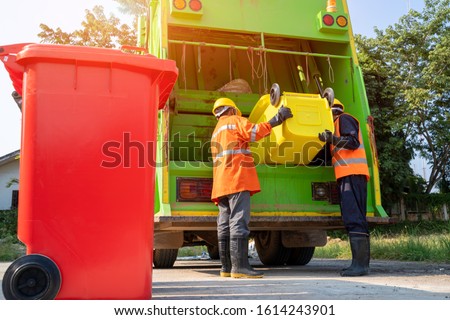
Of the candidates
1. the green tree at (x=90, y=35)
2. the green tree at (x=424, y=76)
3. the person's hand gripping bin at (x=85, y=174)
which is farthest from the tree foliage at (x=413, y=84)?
the person's hand gripping bin at (x=85, y=174)

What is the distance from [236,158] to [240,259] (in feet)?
2.53

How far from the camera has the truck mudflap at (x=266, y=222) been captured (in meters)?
3.79

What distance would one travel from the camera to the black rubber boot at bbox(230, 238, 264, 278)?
3.76 m

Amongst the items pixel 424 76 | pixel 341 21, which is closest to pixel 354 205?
pixel 341 21

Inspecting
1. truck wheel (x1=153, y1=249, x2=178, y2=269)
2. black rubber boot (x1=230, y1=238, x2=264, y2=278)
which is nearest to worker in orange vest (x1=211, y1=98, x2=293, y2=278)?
black rubber boot (x1=230, y1=238, x2=264, y2=278)

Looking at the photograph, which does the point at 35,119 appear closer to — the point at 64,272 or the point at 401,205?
the point at 64,272

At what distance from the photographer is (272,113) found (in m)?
4.04

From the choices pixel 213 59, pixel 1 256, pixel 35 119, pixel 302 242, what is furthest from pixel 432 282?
pixel 1 256

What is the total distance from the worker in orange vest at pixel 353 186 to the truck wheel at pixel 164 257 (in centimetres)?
214

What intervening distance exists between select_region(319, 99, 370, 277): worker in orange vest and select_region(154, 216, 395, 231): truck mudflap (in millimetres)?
171

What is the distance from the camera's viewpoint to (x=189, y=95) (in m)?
5.04

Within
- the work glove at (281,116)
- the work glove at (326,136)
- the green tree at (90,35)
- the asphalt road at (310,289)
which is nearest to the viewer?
the asphalt road at (310,289)

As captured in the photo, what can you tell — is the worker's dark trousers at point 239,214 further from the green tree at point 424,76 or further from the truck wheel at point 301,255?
the green tree at point 424,76

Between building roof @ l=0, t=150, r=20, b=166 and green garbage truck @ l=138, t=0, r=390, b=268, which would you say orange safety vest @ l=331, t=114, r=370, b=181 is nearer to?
green garbage truck @ l=138, t=0, r=390, b=268
